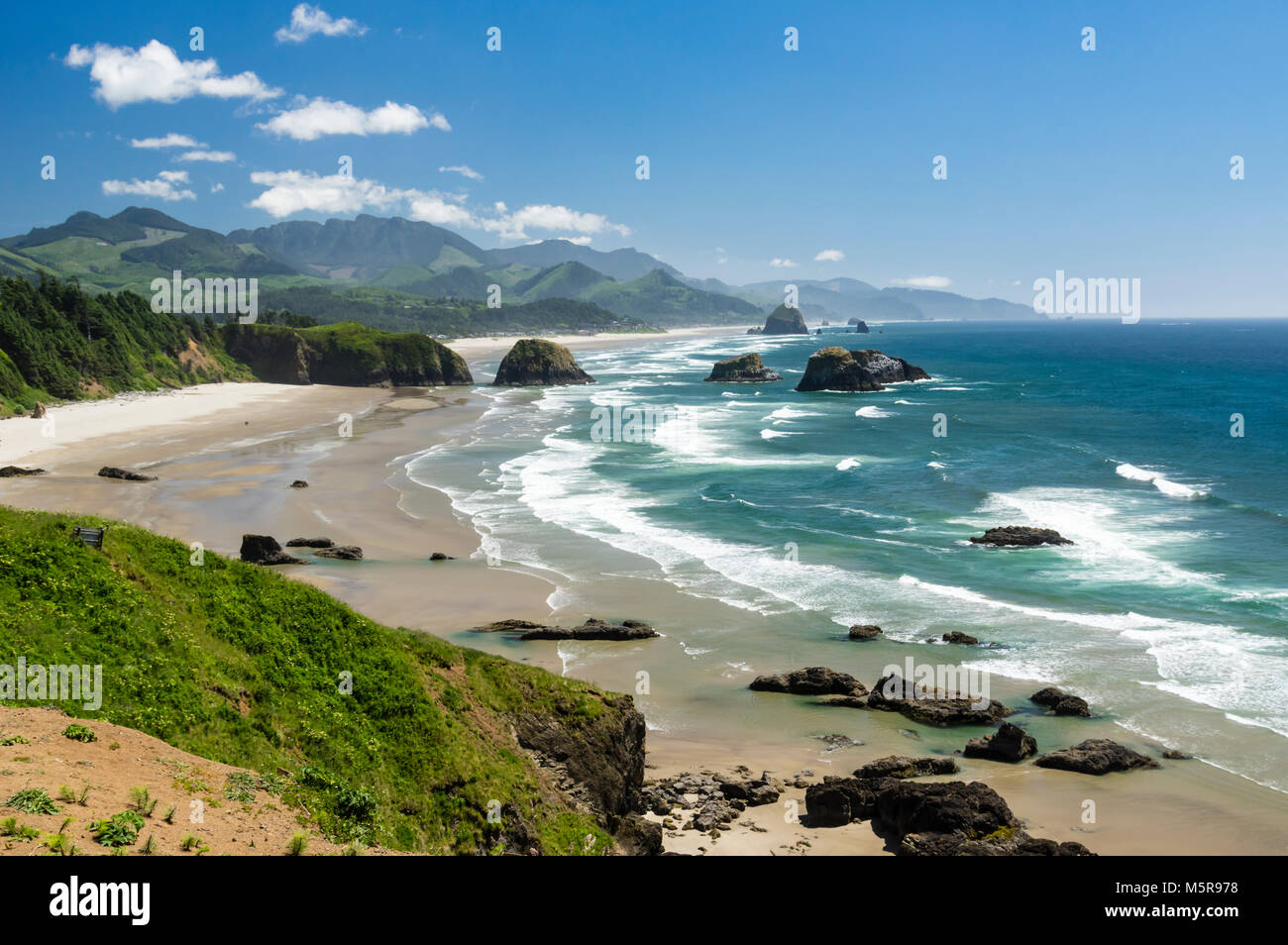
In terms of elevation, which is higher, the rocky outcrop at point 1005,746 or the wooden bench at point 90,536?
the wooden bench at point 90,536

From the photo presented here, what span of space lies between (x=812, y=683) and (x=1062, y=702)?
21.4ft

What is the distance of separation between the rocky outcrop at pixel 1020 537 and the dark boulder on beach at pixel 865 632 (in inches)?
518

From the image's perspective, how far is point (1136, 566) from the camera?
1412 inches

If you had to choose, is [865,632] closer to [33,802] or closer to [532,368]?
[33,802]

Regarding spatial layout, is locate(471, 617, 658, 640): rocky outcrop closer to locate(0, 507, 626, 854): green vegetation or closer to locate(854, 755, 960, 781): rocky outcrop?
locate(854, 755, 960, 781): rocky outcrop

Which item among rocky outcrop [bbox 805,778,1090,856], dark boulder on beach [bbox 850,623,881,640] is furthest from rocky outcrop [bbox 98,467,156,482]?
rocky outcrop [bbox 805,778,1090,856]

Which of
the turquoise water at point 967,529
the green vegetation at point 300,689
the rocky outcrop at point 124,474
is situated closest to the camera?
the green vegetation at point 300,689

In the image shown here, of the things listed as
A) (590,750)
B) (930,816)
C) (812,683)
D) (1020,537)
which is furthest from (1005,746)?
(1020,537)

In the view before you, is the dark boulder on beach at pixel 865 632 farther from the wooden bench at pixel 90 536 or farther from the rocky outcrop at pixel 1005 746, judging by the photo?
the wooden bench at pixel 90 536

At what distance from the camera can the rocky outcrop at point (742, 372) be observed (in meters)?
132

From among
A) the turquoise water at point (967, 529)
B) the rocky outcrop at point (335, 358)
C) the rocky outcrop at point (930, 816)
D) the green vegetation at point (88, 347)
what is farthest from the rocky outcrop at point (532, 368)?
the rocky outcrop at point (930, 816)
